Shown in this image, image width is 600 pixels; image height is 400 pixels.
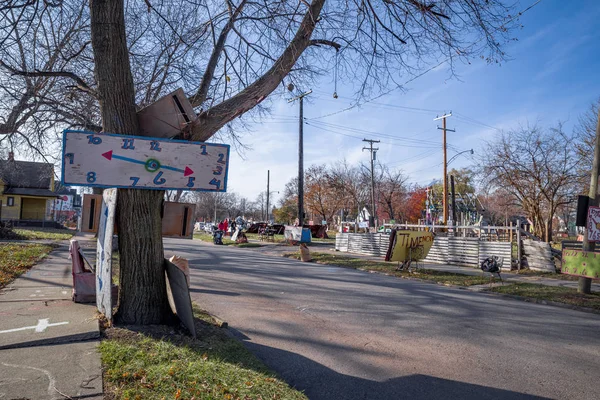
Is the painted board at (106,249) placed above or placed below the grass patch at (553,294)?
above

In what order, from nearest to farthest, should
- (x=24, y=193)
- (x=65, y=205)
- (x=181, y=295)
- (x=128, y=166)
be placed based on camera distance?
(x=128, y=166)
(x=181, y=295)
(x=24, y=193)
(x=65, y=205)

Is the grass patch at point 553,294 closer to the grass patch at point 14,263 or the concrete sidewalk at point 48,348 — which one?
the concrete sidewalk at point 48,348

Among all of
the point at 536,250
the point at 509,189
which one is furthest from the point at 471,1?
the point at 509,189

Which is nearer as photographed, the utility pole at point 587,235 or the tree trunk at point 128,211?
Result: the tree trunk at point 128,211

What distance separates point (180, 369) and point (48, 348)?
1.61 m

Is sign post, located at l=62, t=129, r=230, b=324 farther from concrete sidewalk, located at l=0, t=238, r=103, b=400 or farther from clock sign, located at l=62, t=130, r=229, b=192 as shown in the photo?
concrete sidewalk, located at l=0, t=238, r=103, b=400

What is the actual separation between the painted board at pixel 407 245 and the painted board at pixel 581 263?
15.5 feet

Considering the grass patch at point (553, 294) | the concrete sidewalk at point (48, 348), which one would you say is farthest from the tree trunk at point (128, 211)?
the grass patch at point (553, 294)

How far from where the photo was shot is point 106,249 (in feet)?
17.1

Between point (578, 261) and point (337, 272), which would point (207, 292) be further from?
point (578, 261)

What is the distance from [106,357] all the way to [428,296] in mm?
7973

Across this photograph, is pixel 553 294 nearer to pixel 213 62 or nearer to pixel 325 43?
pixel 325 43

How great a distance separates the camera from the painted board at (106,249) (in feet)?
16.9

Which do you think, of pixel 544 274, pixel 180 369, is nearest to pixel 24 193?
pixel 544 274
